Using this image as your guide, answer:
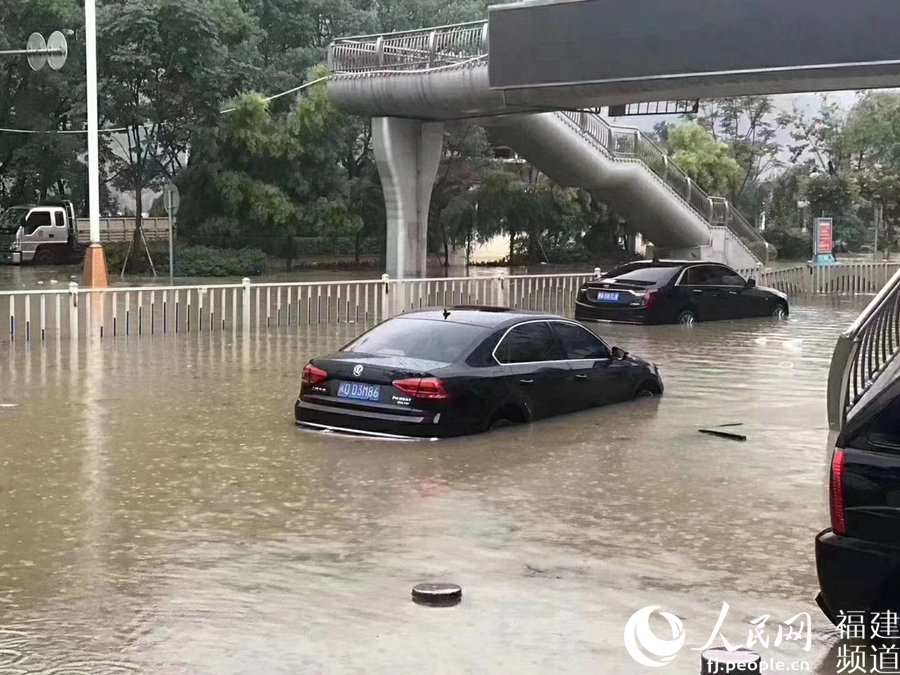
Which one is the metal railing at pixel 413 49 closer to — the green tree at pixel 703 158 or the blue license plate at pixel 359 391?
the green tree at pixel 703 158

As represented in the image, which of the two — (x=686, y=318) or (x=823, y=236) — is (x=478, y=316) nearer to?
(x=686, y=318)

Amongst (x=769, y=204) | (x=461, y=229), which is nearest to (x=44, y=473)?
(x=461, y=229)

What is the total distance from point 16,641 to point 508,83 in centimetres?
2306

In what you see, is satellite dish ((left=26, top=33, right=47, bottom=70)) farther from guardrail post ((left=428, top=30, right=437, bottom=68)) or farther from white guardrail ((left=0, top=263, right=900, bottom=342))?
guardrail post ((left=428, top=30, right=437, bottom=68))

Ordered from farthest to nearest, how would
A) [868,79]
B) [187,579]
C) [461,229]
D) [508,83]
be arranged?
[461,229], [508,83], [868,79], [187,579]

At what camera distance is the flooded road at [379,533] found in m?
6.25

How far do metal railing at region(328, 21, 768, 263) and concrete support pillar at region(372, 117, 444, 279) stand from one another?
2100 mm

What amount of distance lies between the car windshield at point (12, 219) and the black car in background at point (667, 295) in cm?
2540

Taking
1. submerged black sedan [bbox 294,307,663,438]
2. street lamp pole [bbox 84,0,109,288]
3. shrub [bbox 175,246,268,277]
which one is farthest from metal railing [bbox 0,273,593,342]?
shrub [bbox 175,246,268,277]

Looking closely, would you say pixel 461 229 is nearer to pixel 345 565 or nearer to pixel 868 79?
pixel 868 79

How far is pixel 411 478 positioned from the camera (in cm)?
1021

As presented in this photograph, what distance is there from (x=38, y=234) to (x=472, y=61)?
20.1m

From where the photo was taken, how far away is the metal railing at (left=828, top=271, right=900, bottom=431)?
1186 cm

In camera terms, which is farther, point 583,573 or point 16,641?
point 583,573
